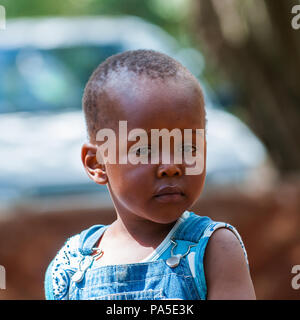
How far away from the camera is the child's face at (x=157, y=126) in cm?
162

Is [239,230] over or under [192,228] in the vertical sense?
over

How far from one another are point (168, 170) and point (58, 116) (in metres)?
3.08

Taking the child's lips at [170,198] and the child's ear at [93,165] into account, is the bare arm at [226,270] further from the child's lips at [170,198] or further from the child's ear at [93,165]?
the child's ear at [93,165]

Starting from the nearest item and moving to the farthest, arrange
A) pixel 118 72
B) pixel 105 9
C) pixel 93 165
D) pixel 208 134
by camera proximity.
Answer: pixel 118 72 → pixel 93 165 → pixel 208 134 → pixel 105 9

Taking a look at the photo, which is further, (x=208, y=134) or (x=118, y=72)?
(x=208, y=134)

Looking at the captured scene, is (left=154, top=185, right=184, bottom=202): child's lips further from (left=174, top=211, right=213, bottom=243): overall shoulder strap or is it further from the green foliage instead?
the green foliage

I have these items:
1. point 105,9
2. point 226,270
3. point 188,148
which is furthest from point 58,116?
point 105,9

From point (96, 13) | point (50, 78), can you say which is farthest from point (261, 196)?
point (96, 13)

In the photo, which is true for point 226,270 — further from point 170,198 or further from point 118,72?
point 118,72

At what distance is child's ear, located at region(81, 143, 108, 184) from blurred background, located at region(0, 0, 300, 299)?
2.29 metres

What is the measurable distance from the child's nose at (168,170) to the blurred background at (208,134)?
2550 mm

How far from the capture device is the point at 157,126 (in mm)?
1614

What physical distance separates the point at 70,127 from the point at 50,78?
2.31ft

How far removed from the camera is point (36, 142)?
4.33 m
